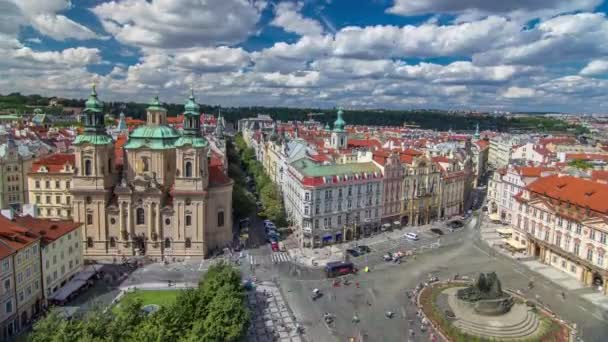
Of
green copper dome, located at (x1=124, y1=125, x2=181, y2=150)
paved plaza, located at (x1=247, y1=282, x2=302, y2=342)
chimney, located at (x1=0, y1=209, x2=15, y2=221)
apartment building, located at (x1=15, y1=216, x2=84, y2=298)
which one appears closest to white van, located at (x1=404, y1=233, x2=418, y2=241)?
paved plaza, located at (x1=247, y1=282, x2=302, y2=342)

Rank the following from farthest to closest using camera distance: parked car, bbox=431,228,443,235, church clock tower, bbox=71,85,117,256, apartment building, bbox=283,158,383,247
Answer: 1. parked car, bbox=431,228,443,235
2. apartment building, bbox=283,158,383,247
3. church clock tower, bbox=71,85,117,256

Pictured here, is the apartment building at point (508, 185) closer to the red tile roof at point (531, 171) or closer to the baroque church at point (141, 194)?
the red tile roof at point (531, 171)

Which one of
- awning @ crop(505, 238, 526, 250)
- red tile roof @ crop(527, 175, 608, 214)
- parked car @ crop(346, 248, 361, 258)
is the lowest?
parked car @ crop(346, 248, 361, 258)

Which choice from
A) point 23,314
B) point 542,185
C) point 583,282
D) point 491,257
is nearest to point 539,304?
point 583,282

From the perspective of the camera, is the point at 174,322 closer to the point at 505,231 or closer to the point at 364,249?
the point at 364,249

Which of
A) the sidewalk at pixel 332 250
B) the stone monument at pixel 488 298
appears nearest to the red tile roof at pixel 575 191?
the stone monument at pixel 488 298

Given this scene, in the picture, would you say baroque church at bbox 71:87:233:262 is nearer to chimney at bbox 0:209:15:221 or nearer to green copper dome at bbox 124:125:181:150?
green copper dome at bbox 124:125:181:150

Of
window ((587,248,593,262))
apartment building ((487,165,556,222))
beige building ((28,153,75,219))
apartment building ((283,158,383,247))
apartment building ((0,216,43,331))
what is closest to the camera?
apartment building ((0,216,43,331))

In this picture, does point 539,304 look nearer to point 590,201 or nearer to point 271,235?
point 590,201
